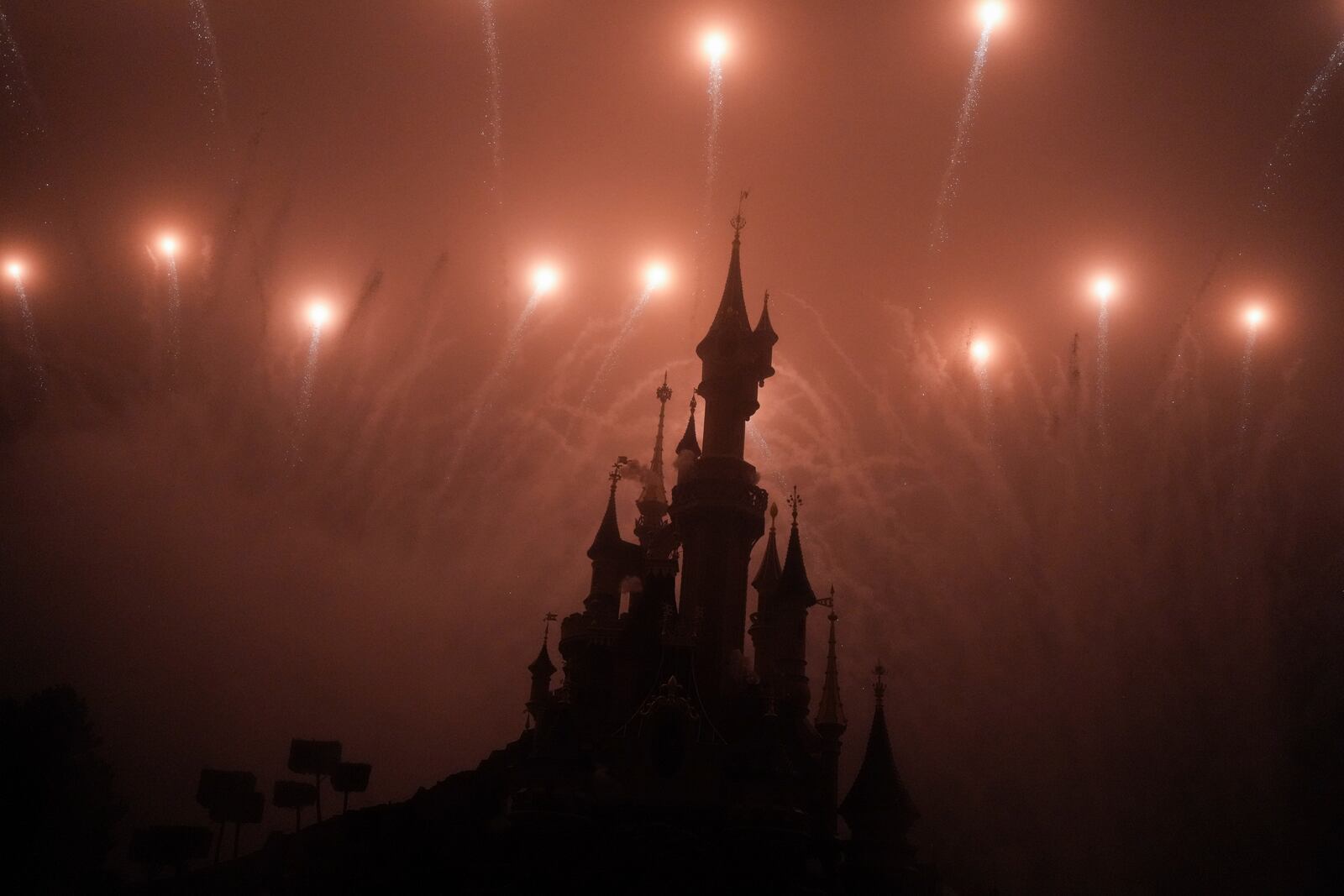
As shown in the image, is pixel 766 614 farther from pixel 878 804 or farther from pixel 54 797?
pixel 54 797

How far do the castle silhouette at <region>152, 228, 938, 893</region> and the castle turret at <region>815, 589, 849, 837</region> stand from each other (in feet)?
0.36

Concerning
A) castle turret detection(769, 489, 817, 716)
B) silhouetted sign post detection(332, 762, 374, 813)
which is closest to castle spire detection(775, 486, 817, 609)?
castle turret detection(769, 489, 817, 716)

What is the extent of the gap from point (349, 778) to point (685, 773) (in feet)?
57.5

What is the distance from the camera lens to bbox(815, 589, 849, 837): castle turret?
55188 mm

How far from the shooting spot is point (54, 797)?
64.1m

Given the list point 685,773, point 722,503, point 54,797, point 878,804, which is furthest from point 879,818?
point 54,797

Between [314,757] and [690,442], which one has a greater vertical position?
[690,442]

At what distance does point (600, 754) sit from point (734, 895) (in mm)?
8177

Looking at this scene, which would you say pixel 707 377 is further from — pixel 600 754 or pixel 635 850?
pixel 635 850

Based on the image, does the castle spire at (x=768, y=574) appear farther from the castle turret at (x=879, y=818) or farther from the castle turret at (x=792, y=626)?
the castle turret at (x=879, y=818)

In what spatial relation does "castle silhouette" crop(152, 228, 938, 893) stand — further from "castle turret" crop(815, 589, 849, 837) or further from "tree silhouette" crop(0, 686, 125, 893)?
"tree silhouette" crop(0, 686, 125, 893)

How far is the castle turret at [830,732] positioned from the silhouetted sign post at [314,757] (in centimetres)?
2319

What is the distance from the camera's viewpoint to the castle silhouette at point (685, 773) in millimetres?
47125

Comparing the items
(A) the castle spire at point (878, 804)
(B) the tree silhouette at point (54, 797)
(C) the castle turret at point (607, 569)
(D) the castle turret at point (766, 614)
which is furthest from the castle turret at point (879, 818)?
(B) the tree silhouette at point (54, 797)
